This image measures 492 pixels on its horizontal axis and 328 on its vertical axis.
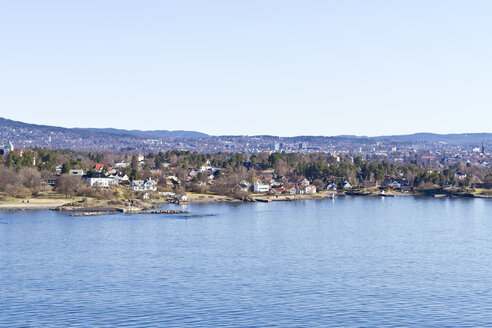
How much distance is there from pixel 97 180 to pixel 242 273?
6534cm

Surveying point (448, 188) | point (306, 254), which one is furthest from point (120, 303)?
point (448, 188)

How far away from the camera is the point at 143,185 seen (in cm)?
10388

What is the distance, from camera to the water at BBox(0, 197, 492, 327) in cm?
2898

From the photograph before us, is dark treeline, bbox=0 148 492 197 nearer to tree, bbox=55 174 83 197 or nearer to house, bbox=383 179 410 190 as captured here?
tree, bbox=55 174 83 197

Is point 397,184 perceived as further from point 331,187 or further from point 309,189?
point 309,189

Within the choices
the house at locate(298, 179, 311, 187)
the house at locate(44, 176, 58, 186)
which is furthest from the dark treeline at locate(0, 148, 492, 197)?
the house at locate(298, 179, 311, 187)

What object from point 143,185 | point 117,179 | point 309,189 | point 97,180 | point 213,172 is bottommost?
point 309,189

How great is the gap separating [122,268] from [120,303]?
872 cm

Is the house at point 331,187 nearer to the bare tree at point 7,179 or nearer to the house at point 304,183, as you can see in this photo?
the house at point 304,183

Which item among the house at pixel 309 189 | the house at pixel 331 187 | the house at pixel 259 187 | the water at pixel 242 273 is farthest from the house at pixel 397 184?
the water at pixel 242 273

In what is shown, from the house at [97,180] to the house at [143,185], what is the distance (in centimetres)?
443

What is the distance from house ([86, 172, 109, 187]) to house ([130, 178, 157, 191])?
4.43 meters

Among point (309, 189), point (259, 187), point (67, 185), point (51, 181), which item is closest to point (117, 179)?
point (51, 181)

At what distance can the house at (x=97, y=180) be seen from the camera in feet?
323
